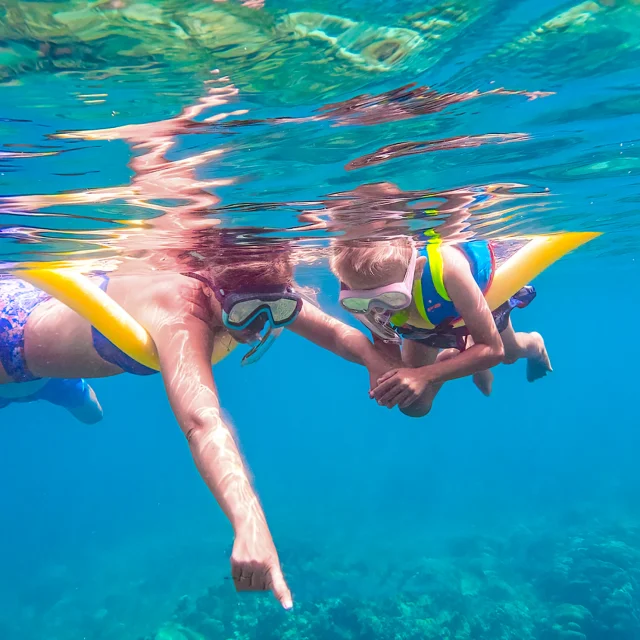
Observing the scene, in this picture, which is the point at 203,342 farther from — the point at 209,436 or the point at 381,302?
the point at 381,302

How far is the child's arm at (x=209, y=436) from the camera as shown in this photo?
8.58 ft

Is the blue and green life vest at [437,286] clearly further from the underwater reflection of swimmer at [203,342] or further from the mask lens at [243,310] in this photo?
the mask lens at [243,310]

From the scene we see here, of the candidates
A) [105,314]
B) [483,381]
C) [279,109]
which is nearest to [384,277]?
[279,109]

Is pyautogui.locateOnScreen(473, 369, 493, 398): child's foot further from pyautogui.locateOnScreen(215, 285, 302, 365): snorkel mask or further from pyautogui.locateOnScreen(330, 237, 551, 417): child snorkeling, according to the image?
pyautogui.locateOnScreen(215, 285, 302, 365): snorkel mask

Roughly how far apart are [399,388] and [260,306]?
1.63 m

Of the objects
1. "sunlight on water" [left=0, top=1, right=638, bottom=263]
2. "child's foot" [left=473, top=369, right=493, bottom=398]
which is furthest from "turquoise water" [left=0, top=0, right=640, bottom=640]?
"child's foot" [left=473, top=369, right=493, bottom=398]

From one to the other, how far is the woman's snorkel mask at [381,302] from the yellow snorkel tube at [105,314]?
2.27 m

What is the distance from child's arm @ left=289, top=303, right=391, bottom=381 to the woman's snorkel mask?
0.23m

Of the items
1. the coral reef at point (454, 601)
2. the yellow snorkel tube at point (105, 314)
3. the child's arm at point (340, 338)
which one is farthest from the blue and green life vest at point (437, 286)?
the coral reef at point (454, 601)

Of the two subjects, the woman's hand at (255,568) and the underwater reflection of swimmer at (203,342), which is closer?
the woman's hand at (255,568)

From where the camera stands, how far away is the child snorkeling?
549 cm

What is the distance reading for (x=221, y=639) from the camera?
626 inches

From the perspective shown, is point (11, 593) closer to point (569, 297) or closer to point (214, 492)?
point (214, 492)

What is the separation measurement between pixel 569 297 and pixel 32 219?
45.1 meters
